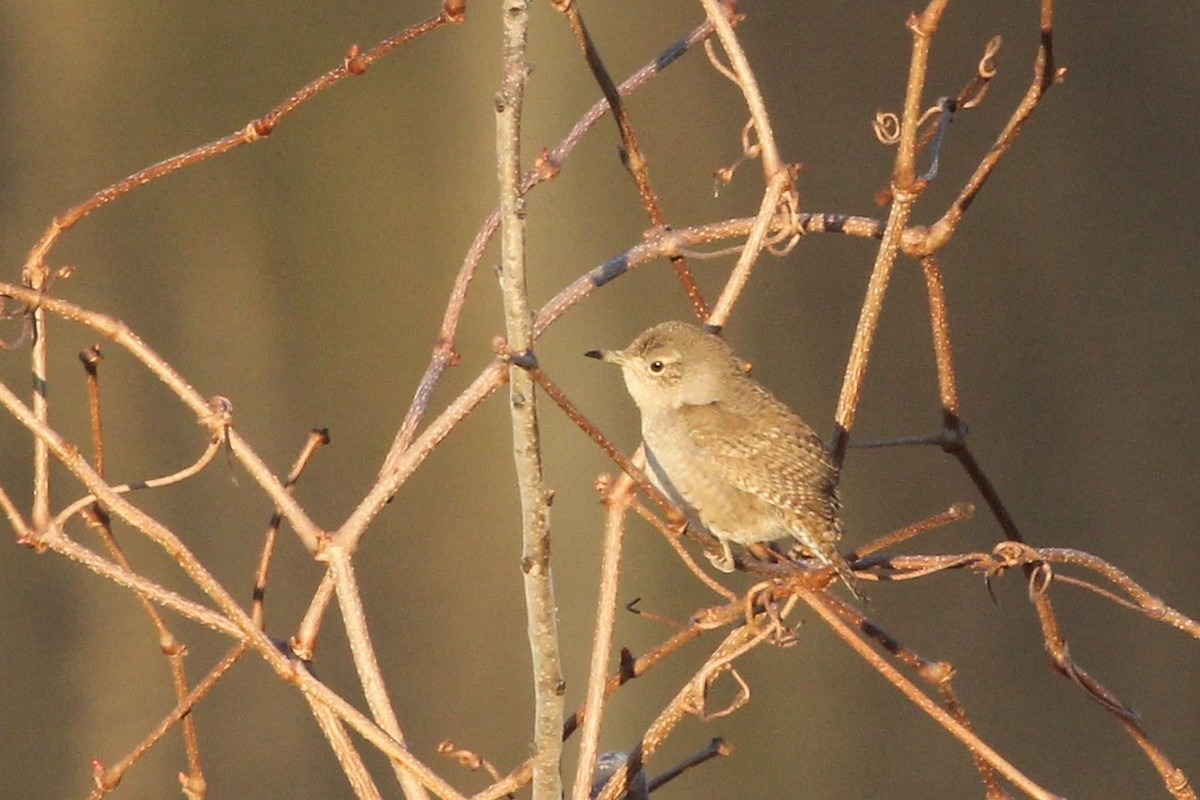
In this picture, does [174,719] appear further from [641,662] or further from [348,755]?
[641,662]

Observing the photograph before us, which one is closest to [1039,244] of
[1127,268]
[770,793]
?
[1127,268]

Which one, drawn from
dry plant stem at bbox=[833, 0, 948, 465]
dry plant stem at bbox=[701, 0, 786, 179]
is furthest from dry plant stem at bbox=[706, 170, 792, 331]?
dry plant stem at bbox=[833, 0, 948, 465]

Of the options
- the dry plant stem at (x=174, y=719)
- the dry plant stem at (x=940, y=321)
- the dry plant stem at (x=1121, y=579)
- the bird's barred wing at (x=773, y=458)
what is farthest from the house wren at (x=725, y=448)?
the dry plant stem at (x=174, y=719)

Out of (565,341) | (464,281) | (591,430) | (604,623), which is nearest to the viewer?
(591,430)

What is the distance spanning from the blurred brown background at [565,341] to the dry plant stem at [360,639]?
7.04 feet

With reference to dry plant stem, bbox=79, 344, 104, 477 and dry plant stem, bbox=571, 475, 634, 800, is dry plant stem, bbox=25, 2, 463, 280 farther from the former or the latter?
dry plant stem, bbox=571, 475, 634, 800

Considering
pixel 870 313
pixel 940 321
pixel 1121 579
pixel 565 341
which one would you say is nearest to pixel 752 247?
pixel 870 313

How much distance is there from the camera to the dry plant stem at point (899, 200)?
1619 millimetres

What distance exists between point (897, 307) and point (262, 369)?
7.20 feet

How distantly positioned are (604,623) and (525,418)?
0.73 ft

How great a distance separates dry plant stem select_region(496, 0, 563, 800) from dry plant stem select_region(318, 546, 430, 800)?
0.20 m

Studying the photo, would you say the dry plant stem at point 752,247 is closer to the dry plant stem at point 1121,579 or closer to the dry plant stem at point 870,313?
the dry plant stem at point 870,313

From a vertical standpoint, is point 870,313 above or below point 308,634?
above

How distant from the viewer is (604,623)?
1.44 metres
